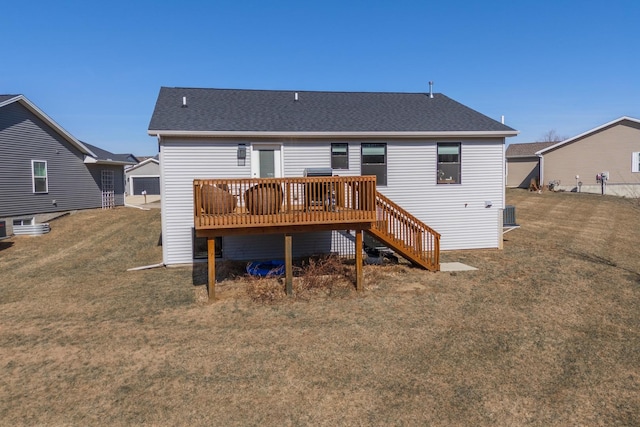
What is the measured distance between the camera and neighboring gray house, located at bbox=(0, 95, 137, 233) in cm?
1638

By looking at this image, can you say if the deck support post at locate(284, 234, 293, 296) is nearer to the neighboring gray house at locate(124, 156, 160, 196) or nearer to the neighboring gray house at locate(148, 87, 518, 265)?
the neighboring gray house at locate(148, 87, 518, 265)

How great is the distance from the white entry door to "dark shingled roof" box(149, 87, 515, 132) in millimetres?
590

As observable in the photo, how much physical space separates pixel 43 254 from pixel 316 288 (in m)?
10.7

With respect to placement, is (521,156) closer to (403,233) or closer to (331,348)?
(403,233)

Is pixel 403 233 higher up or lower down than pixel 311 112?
lower down

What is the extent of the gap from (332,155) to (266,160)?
85.2 inches

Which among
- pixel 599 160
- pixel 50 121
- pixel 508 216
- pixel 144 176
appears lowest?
pixel 508 216

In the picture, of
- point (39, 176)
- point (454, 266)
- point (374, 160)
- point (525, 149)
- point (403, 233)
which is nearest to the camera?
point (403, 233)

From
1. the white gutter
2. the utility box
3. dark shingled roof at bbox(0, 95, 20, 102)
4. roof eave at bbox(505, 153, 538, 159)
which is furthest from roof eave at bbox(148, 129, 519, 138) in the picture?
roof eave at bbox(505, 153, 538, 159)

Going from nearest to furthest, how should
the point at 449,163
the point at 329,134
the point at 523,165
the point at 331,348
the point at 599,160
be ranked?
the point at 331,348, the point at 329,134, the point at 449,163, the point at 599,160, the point at 523,165

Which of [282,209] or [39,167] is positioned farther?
[39,167]

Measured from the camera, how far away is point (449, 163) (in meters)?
13.4

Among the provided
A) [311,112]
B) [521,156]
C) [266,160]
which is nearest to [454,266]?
[266,160]

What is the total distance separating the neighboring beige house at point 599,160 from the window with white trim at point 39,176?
32.6 m
